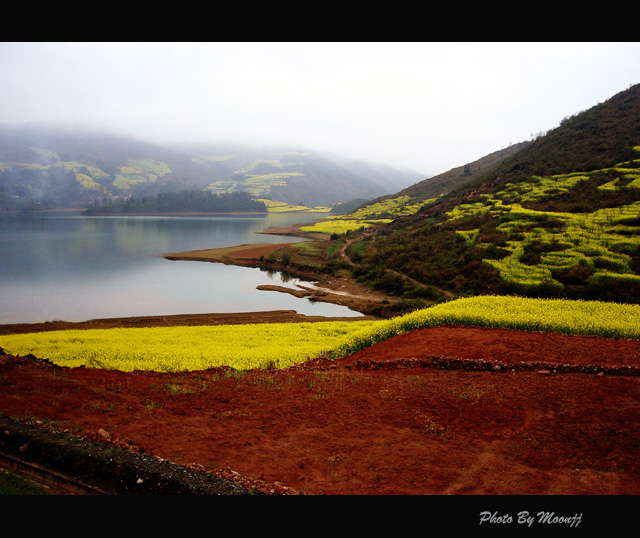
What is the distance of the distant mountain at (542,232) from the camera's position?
85.4 feet

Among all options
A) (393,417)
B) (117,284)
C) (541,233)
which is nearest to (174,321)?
(117,284)

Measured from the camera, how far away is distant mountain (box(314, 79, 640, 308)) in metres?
26.0

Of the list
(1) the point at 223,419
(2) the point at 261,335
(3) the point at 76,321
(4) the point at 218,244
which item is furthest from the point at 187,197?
(1) the point at 223,419

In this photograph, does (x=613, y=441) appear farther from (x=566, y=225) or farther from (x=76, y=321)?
(x=76, y=321)

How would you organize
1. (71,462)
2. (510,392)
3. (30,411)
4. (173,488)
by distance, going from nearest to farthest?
(173,488), (71,462), (30,411), (510,392)

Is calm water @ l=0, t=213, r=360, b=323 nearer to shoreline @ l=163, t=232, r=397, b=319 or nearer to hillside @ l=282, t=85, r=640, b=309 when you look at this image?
shoreline @ l=163, t=232, r=397, b=319

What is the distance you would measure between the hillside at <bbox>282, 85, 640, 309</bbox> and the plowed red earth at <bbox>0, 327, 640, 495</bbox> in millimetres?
14444

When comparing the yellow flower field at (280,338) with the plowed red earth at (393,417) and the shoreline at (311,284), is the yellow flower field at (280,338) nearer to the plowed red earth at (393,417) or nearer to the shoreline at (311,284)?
the plowed red earth at (393,417)

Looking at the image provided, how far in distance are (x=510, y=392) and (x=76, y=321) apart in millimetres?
29437

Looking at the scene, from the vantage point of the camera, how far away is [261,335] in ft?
69.1

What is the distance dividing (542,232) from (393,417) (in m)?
28.8

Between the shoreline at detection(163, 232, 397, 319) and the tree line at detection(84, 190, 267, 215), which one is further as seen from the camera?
the tree line at detection(84, 190, 267, 215)

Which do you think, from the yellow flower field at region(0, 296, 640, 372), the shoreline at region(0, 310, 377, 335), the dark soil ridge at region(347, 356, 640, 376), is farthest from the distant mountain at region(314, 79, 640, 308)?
the dark soil ridge at region(347, 356, 640, 376)

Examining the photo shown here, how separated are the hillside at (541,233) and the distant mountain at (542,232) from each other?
9 cm
